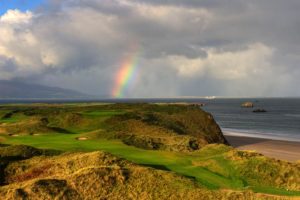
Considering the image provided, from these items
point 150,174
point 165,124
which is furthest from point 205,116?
point 150,174

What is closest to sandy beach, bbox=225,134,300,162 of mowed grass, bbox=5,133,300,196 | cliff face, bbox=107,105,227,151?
cliff face, bbox=107,105,227,151

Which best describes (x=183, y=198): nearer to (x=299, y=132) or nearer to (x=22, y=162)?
(x=22, y=162)

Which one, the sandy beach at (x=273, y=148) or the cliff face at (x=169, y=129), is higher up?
the cliff face at (x=169, y=129)

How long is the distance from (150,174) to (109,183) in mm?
2010

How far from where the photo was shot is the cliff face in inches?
1348

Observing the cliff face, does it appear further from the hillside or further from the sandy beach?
the hillside

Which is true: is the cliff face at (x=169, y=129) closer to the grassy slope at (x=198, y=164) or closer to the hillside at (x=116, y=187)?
the grassy slope at (x=198, y=164)

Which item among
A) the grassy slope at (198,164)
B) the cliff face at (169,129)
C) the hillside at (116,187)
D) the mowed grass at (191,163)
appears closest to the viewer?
the hillside at (116,187)

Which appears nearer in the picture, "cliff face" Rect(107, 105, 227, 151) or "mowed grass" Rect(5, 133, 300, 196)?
"mowed grass" Rect(5, 133, 300, 196)

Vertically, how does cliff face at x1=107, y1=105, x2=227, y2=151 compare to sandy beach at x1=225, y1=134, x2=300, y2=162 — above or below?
above

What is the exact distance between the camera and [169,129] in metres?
47.3

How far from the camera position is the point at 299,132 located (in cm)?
8575

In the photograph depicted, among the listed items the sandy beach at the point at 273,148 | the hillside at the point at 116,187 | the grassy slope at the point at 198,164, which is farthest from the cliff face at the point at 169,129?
the hillside at the point at 116,187

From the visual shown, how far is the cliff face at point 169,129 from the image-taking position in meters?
34.2
